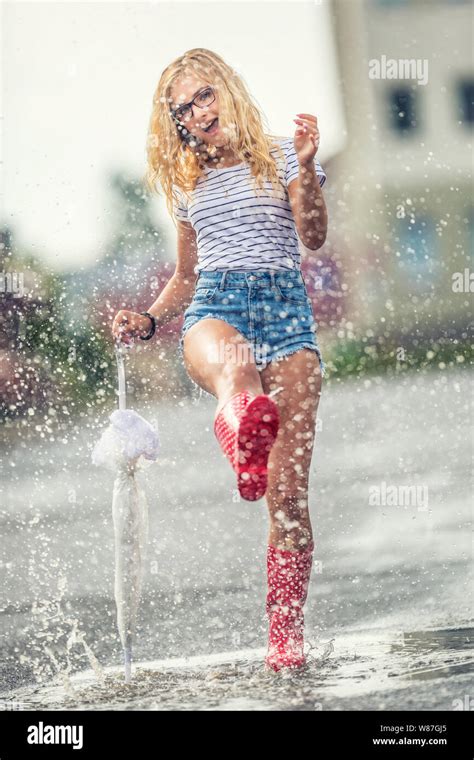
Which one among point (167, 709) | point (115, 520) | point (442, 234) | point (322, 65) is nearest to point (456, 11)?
point (322, 65)

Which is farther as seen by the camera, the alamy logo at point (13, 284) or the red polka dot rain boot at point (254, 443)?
the alamy logo at point (13, 284)

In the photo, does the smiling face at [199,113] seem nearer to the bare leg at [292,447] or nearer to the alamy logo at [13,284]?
the bare leg at [292,447]

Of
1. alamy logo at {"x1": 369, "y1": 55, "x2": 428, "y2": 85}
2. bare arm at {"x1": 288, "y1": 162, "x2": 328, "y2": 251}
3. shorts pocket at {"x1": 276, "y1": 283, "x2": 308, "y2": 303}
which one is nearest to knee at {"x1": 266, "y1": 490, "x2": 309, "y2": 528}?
shorts pocket at {"x1": 276, "y1": 283, "x2": 308, "y2": 303}

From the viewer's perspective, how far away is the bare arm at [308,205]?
1890 mm

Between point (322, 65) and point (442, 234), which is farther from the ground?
point (322, 65)

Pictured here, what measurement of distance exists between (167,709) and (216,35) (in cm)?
135

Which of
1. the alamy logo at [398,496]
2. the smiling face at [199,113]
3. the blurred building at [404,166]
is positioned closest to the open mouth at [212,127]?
the smiling face at [199,113]

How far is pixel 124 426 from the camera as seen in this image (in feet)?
6.53

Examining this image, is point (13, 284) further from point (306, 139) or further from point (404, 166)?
point (404, 166)

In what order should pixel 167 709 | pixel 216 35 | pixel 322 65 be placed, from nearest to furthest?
pixel 167 709 → pixel 216 35 → pixel 322 65

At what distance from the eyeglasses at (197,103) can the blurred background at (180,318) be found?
0.46 feet

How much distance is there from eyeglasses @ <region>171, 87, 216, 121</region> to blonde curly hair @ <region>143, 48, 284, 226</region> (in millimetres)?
16

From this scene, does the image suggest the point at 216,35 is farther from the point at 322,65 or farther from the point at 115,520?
the point at 115,520
